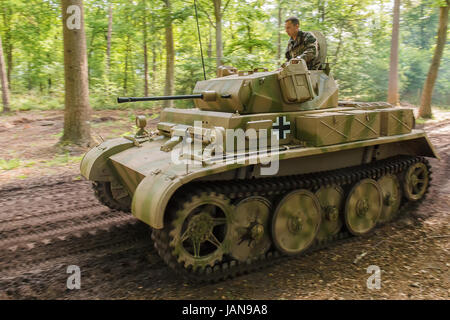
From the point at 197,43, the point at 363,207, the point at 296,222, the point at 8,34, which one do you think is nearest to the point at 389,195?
the point at 363,207

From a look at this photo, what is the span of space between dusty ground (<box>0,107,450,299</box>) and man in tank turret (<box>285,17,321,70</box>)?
9.17 feet

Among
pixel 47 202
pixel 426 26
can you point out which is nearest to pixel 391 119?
pixel 47 202

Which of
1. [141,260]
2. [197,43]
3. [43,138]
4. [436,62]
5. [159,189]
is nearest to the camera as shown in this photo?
[159,189]

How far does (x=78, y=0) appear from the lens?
9578mm

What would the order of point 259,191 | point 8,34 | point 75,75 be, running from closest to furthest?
1. point 259,191
2. point 75,75
3. point 8,34

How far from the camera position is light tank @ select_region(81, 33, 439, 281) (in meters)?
4.21

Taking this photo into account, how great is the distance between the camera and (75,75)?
32.1 feet

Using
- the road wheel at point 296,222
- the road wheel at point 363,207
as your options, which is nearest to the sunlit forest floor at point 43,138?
the road wheel at point 296,222

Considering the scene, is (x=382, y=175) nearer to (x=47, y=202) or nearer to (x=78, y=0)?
(x=47, y=202)

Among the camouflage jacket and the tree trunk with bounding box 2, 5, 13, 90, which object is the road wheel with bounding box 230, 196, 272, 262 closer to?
the camouflage jacket

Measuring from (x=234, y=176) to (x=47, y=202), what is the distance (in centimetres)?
394

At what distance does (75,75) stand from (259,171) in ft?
22.7

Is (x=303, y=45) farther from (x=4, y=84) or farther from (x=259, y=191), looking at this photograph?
(x=4, y=84)

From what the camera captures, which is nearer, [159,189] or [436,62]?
[159,189]
